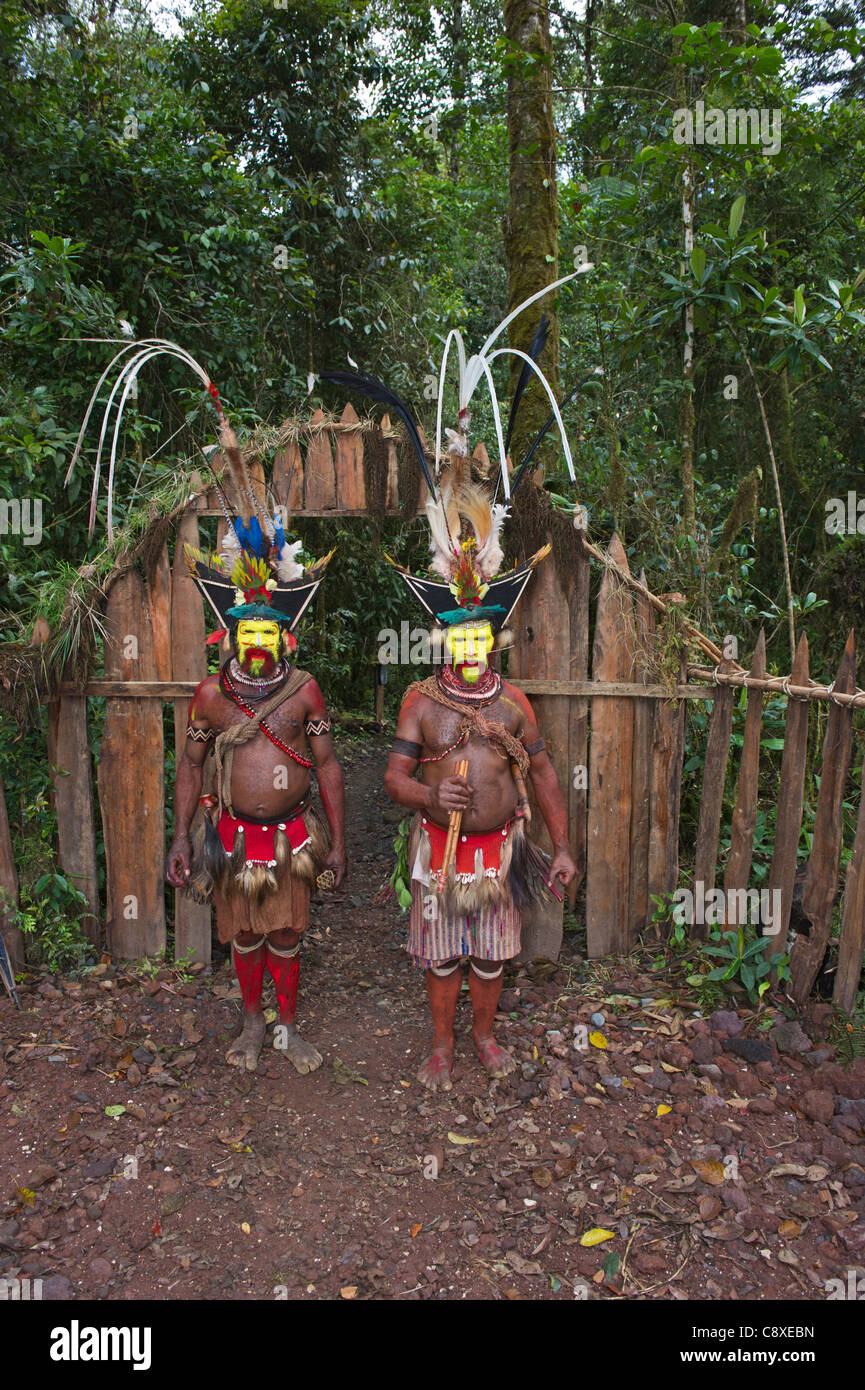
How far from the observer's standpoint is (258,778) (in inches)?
134

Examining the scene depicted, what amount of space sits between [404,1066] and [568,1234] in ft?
3.56

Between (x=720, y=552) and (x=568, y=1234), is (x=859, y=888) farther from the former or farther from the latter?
(x=720, y=552)

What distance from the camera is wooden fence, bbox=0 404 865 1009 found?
397cm

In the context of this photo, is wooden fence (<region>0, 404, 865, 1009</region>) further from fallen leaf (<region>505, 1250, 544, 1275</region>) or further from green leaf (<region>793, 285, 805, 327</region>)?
fallen leaf (<region>505, 1250, 544, 1275</region>)

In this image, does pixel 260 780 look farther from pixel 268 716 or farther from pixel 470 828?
pixel 470 828

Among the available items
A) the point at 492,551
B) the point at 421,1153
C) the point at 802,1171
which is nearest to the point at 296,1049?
the point at 421,1153

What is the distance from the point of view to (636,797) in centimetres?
407

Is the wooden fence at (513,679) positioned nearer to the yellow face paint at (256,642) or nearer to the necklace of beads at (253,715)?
the necklace of beads at (253,715)

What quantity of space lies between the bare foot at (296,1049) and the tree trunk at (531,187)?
347cm

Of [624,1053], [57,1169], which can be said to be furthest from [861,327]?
[57,1169]

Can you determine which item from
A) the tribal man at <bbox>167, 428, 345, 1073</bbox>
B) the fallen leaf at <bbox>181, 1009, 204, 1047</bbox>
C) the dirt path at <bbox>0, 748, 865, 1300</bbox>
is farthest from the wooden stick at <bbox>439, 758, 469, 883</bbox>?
the fallen leaf at <bbox>181, 1009, 204, 1047</bbox>

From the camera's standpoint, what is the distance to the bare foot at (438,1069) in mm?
3369

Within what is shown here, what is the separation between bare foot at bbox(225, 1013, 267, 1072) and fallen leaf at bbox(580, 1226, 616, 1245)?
151cm

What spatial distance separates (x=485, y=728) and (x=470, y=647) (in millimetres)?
323
